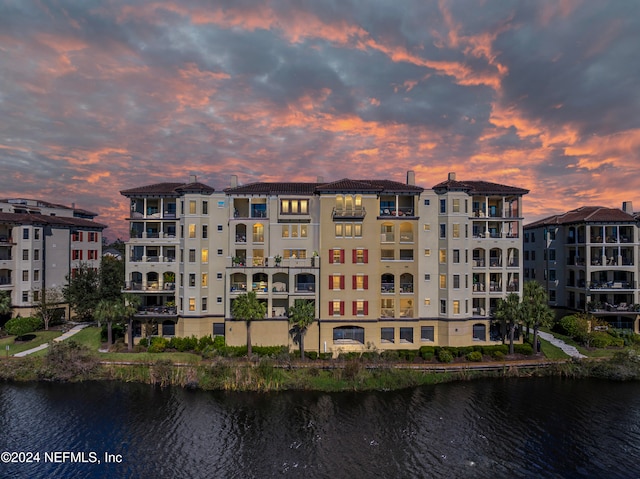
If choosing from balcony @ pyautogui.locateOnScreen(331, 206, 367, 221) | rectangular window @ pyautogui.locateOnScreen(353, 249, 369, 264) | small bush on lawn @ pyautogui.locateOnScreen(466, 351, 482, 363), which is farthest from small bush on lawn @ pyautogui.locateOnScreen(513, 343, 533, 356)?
balcony @ pyautogui.locateOnScreen(331, 206, 367, 221)

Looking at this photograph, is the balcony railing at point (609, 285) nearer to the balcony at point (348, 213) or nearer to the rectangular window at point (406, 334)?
the rectangular window at point (406, 334)

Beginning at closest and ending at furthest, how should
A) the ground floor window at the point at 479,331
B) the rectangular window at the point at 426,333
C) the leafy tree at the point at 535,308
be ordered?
the leafy tree at the point at 535,308 < the rectangular window at the point at 426,333 < the ground floor window at the point at 479,331

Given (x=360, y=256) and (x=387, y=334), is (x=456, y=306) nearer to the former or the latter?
(x=387, y=334)

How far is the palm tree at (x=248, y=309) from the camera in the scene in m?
39.8

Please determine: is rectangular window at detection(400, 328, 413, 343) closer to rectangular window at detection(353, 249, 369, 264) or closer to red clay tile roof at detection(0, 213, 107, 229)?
rectangular window at detection(353, 249, 369, 264)

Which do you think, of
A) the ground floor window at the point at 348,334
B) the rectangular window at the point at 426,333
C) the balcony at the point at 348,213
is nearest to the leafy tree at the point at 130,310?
the ground floor window at the point at 348,334

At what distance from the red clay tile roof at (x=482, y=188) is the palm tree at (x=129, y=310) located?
40980 mm

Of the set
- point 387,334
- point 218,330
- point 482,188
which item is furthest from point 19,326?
point 482,188

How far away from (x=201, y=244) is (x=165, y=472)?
26.7 metres

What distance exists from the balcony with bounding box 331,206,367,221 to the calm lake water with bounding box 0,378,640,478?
20.4 metres

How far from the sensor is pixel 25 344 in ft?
148

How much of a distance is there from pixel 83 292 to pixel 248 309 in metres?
28.8

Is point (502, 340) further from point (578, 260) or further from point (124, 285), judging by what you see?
point (124, 285)

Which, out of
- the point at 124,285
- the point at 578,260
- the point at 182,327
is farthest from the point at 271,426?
the point at 578,260
